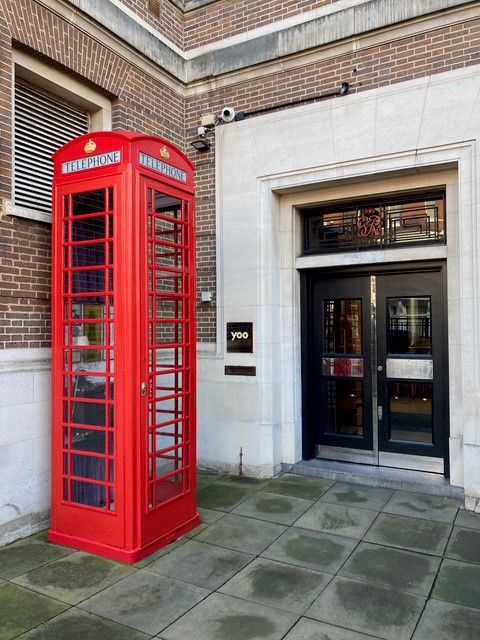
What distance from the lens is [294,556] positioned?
411cm

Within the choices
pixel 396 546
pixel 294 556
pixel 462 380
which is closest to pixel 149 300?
pixel 294 556

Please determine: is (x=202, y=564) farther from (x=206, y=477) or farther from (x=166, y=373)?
(x=206, y=477)

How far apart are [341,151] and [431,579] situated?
4.35m

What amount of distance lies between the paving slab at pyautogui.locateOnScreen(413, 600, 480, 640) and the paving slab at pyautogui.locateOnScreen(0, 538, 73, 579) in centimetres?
278

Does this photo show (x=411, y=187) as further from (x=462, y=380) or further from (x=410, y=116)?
(x=462, y=380)

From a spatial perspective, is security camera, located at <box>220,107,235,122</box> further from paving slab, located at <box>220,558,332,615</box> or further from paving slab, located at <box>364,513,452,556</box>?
paving slab, located at <box>220,558,332,615</box>

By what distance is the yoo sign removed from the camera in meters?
6.27

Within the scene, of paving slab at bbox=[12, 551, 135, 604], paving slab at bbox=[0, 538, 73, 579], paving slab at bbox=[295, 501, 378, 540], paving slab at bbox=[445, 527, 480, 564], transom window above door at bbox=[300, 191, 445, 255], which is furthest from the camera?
transom window above door at bbox=[300, 191, 445, 255]

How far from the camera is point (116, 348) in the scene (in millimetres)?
4039

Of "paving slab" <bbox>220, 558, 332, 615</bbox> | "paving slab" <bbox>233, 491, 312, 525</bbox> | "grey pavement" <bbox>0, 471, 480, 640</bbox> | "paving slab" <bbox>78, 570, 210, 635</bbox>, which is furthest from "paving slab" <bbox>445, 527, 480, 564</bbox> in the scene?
"paving slab" <bbox>78, 570, 210, 635</bbox>

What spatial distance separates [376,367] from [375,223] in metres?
1.73

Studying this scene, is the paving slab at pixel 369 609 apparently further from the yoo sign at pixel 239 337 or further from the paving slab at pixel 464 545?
the yoo sign at pixel 239 337

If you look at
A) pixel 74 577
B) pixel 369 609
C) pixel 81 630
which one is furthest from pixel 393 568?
pixel 74 577

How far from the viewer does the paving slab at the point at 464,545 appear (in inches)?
Result: 160
